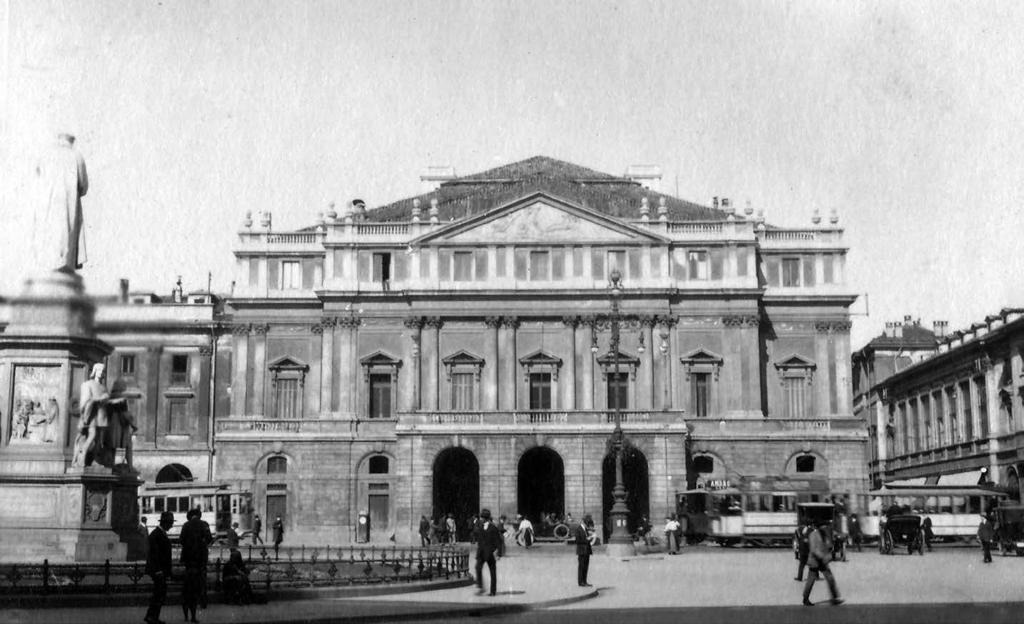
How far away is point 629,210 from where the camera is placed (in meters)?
63.6

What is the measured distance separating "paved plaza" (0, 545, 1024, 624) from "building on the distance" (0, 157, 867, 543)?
2216 cm

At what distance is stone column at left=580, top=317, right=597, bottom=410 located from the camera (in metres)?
57.7

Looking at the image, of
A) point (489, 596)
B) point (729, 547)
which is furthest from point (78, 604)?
point (729, 547)

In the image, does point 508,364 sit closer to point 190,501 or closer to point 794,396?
point 794,396

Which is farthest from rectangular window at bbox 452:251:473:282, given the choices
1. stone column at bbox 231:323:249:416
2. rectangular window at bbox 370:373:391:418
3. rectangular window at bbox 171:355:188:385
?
rectangular window at bbox 171:355:188:385

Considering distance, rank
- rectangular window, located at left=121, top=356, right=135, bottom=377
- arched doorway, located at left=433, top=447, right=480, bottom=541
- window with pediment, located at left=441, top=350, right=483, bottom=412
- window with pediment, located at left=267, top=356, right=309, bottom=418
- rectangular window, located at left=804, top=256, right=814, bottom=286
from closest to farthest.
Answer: arched doorway, located at left=433, top=447, right=480, bottom=541 < window with pediment, located at left=441, top=350, right=483, bottom=412 < window with pediment, located at left=267, top=356, right=309, bottom=418 < rectangular window, located at left=804, top=256, right=814, bottom=286 < rectangular window, located at left=121, top=356, right=135, bottom=377

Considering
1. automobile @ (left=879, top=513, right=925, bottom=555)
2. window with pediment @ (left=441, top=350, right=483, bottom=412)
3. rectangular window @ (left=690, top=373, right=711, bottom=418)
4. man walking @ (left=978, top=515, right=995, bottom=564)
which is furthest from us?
rectangular window @ (left=690, top=373, right=711, bottom=418)

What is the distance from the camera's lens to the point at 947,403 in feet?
207

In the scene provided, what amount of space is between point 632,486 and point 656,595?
34177 millimetres

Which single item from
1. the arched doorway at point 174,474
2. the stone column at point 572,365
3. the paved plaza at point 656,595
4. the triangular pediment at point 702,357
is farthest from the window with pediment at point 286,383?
the paved plaza at point 656,595

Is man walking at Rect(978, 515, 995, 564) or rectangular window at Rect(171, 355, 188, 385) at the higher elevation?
rectangular window at Rect(171, 355, 188, 385)

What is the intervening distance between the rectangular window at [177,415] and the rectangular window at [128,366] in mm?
2656

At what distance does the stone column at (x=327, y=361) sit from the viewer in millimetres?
58875

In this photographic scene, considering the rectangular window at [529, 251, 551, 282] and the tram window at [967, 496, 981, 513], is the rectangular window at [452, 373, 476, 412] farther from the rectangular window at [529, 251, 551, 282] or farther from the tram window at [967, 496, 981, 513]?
the tram window at [967, 496, 981, 513]
